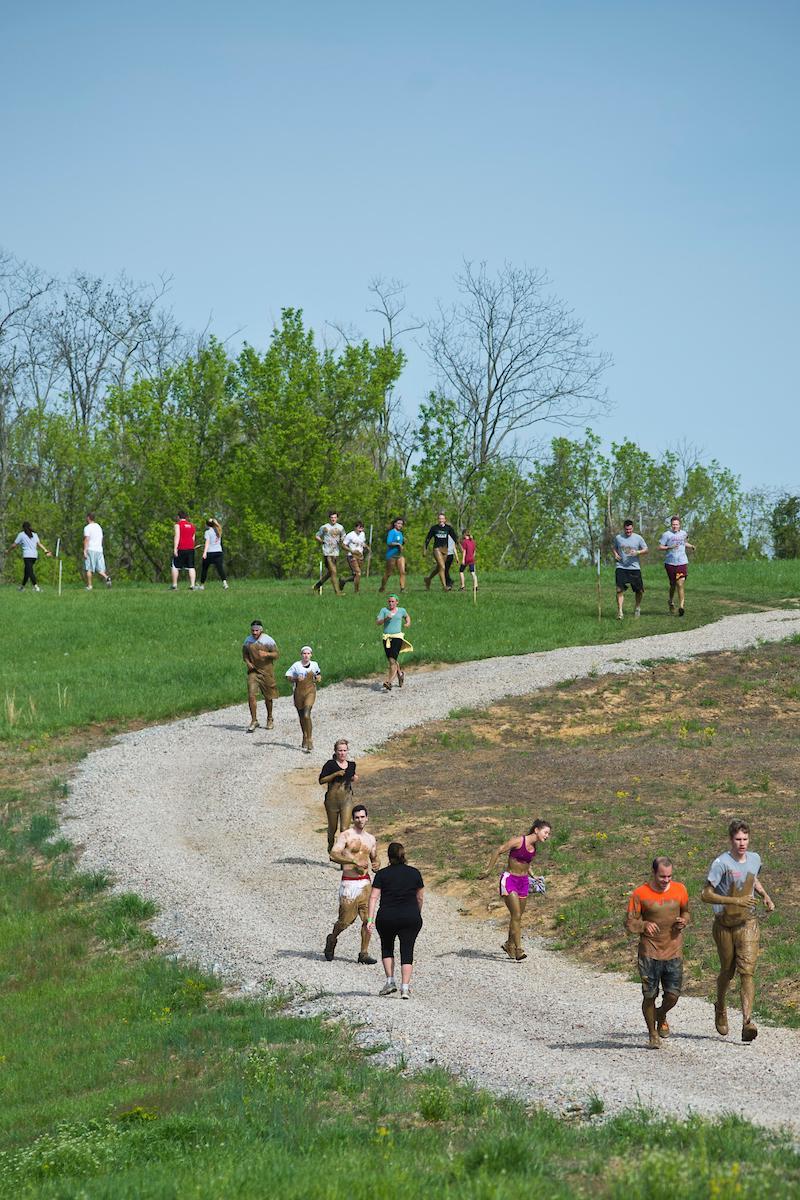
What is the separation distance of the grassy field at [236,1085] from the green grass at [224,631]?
5.27 feet

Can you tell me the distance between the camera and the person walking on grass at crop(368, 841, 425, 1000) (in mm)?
13906

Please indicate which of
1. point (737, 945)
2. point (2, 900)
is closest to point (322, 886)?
point (2, 900)

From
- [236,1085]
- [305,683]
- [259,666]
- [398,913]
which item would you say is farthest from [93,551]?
[236,1085]

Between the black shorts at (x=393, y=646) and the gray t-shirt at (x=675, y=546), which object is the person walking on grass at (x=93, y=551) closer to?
the black shorts at (x=393, y=646)

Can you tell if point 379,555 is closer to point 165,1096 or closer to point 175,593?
point 175,593

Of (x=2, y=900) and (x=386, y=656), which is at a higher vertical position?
(x=386, y=656)

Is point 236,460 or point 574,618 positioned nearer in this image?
point 574,618

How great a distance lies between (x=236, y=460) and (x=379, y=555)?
393 inches

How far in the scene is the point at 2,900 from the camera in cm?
1938

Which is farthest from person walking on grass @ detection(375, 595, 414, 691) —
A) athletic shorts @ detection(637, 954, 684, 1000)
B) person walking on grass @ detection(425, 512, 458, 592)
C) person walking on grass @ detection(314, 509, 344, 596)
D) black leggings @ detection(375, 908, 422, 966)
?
athletic shorts @ detection(637, 954, 684, 1000)

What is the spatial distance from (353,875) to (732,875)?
447 centimetres

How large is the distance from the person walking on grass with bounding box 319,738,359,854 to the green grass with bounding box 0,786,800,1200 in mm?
4410

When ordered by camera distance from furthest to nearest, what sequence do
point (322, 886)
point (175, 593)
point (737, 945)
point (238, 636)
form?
point (175, 593), point (238, 636), point (322, 886), point (737, 945)

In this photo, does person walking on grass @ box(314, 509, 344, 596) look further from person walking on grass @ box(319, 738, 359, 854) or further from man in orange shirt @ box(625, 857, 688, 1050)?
man in orange shirt @ box(625, 857, 688, 1050)
